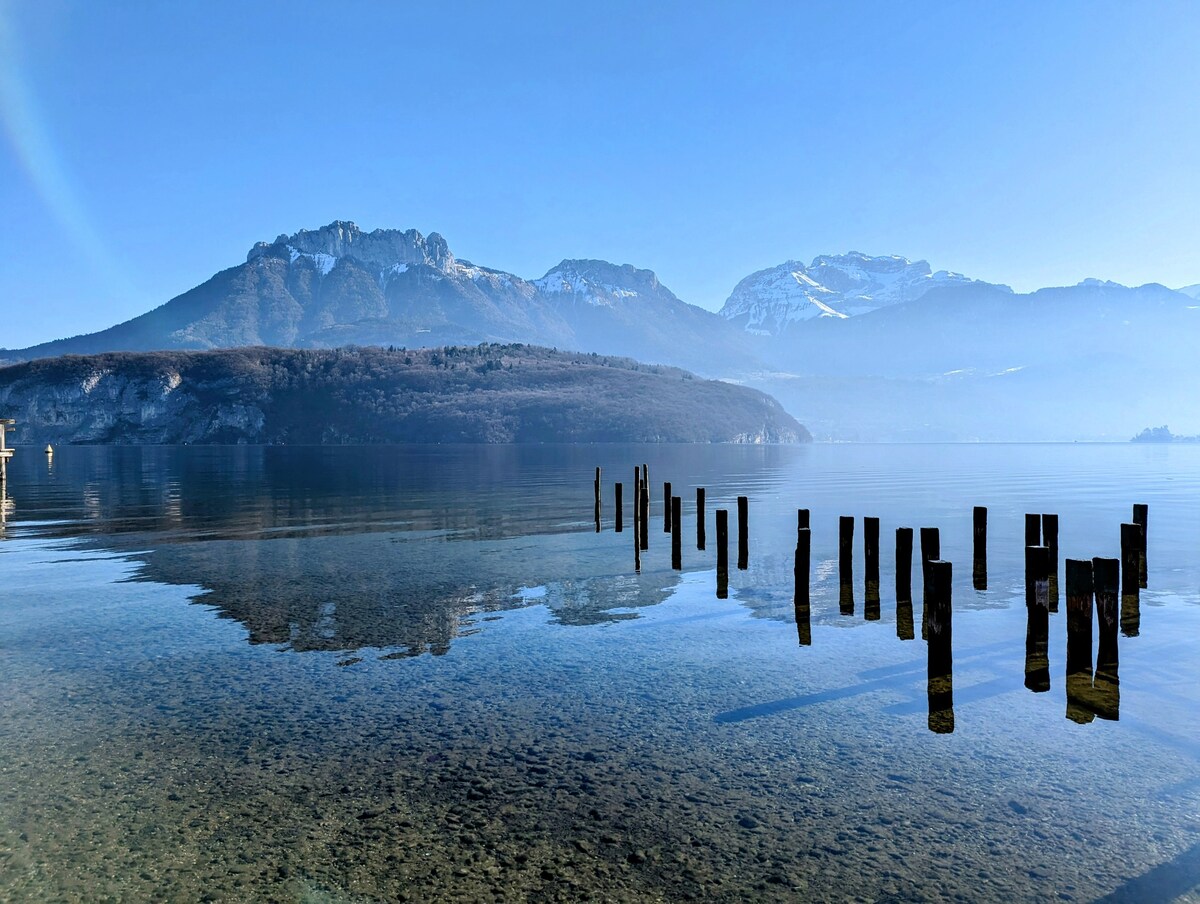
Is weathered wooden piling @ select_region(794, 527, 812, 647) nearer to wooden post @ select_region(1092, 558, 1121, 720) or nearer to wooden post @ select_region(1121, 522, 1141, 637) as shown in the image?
wooden post @ select_region(1092, 558, 1121, 720)

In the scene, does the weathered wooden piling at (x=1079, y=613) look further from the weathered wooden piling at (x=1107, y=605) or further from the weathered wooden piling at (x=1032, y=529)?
the weathered wooden piling at (x=1032, y=529)

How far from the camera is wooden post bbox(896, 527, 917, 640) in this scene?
58.4ft

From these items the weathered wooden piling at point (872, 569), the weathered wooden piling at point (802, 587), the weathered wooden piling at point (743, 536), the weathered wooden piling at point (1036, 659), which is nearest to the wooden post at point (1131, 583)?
the weathered wooden piling at point (872, 569)

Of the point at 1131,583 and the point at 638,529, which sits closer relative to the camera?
the point at 1131,583

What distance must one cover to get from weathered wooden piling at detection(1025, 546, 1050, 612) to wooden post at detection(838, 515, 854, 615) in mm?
6537

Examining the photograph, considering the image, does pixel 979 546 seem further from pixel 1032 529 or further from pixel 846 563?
pixel 846 563

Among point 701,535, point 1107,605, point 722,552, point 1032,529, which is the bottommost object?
point 701,535

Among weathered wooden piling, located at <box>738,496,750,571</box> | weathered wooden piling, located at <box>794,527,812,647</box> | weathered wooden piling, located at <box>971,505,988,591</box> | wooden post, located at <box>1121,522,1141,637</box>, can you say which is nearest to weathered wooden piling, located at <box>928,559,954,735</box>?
weathered wooden piling, located at <box>794,527,812,647</box>

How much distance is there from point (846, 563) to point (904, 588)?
2.19 meters

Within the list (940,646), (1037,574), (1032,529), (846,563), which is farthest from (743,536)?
(1037,574)

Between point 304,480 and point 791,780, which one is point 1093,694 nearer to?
point 791,780

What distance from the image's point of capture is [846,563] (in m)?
20.6

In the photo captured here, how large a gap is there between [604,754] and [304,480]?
6880 centimetres

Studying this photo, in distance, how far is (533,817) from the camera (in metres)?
9.26
